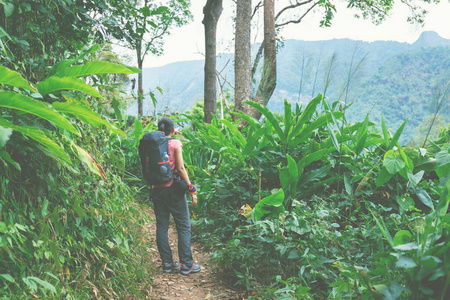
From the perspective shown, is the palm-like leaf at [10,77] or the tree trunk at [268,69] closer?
the palm-like leaf at [10,77]

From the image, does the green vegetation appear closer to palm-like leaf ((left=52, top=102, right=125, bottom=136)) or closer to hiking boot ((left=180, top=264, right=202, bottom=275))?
hiking boot ((left=180, top=264, right=202, bottom=275))

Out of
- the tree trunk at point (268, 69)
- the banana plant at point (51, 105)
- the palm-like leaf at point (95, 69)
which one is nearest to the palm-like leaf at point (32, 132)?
the banana plant at point (51, 105)

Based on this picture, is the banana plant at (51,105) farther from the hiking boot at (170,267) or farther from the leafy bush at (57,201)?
the hiking boot at (170,267)

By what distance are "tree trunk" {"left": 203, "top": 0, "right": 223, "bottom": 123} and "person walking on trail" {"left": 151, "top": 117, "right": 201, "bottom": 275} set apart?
458cm

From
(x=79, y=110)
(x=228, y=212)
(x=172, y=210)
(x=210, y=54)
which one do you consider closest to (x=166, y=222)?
(x=172, y=210)

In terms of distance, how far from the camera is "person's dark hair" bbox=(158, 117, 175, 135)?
3322 mm

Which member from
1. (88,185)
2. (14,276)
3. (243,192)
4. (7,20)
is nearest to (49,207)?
(88,185)

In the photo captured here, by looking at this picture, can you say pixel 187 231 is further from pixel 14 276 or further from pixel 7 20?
pixel 7 20

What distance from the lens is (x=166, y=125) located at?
3328mm

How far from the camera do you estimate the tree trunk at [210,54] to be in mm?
7906

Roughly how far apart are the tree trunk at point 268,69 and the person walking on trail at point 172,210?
9.41 feet

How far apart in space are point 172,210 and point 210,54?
5463 mm

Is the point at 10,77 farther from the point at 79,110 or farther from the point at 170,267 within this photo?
the point at 170,267

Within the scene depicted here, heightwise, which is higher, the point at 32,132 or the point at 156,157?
the point at 32,132
